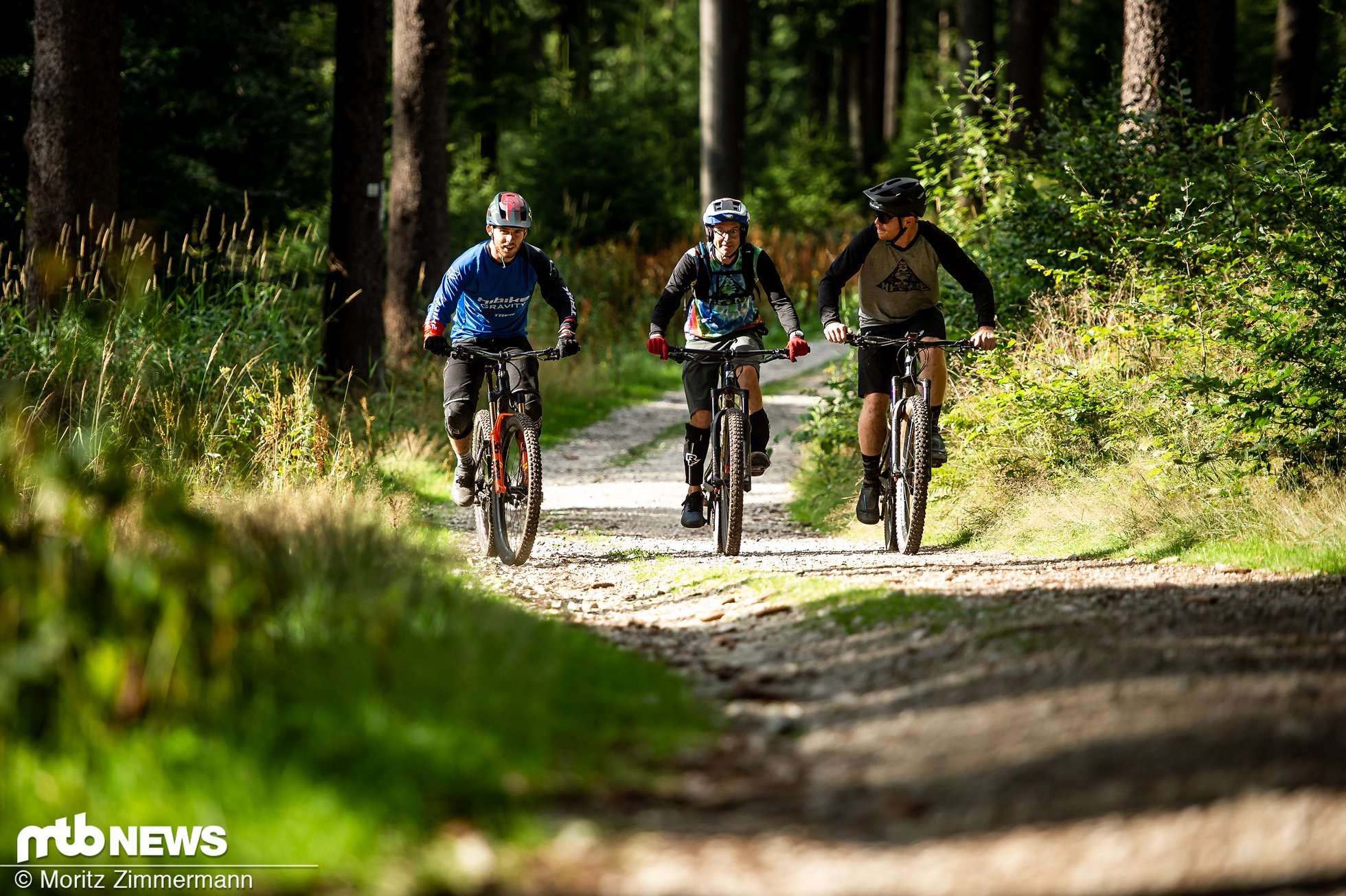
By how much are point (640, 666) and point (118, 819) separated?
2.07m

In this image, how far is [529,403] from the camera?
27.0 feet

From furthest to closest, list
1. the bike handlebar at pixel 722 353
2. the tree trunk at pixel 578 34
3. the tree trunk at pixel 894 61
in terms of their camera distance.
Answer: the tree trunk at pixel 894 61 → the tree trunk at pixel 578 34 → the bike handlebar at pixel 722 353

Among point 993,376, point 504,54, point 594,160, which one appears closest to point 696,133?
point 504,54

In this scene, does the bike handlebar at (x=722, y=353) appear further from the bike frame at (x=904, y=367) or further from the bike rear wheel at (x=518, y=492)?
the bike rear wheel at (x=518, y=492)

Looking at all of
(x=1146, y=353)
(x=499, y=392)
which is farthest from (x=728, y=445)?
(x=1146, y=353)

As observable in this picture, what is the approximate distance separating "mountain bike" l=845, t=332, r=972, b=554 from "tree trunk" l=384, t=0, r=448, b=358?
658 centimetres

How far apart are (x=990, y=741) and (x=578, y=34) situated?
3257cm

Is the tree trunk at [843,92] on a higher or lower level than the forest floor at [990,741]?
higher

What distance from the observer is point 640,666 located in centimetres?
502

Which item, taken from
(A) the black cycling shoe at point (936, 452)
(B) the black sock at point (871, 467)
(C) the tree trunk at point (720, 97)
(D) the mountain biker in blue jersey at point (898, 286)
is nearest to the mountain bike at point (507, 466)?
(D) the mountain biker in blue jersey at point (898, 286)

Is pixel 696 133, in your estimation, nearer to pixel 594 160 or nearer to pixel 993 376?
pixel 594 160

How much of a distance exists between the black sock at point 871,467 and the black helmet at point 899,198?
5.17ft

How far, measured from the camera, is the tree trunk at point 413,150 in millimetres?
13805

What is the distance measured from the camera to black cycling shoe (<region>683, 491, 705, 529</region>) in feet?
29.1
